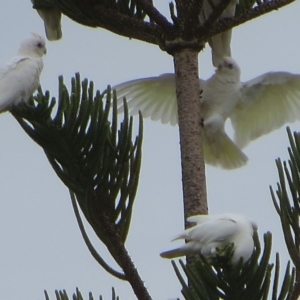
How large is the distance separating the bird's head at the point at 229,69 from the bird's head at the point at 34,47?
1205 mm

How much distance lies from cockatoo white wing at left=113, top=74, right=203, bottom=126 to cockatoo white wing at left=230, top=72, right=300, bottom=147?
410 mm

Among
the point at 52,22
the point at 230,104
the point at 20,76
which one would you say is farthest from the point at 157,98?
the point at 20,76

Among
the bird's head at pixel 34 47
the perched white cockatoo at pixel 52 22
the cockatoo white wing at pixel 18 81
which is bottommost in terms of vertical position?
the cockatoo white wing at pixel 18 81

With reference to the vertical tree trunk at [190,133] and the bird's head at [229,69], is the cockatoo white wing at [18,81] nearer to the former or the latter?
the vertical tree trunk at [190,133]

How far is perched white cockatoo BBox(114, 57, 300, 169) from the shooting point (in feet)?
14.9

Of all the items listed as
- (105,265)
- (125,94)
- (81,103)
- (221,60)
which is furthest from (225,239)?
(221,60)

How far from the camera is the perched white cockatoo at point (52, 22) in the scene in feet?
14.6

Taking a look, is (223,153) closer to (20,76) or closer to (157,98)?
(157,98)

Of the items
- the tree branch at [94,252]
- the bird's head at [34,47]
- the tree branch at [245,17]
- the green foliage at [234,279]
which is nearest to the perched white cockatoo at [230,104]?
the bird's head at [34,47]

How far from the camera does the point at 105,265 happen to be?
9.18ft

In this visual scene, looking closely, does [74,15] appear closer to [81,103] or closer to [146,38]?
[146,38]

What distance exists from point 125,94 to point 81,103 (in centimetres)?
157

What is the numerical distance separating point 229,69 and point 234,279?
2.62 meters

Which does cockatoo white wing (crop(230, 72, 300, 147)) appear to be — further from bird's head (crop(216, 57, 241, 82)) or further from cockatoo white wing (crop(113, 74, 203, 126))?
cockatoo white wing (crop(113, 74, 203, 126))
